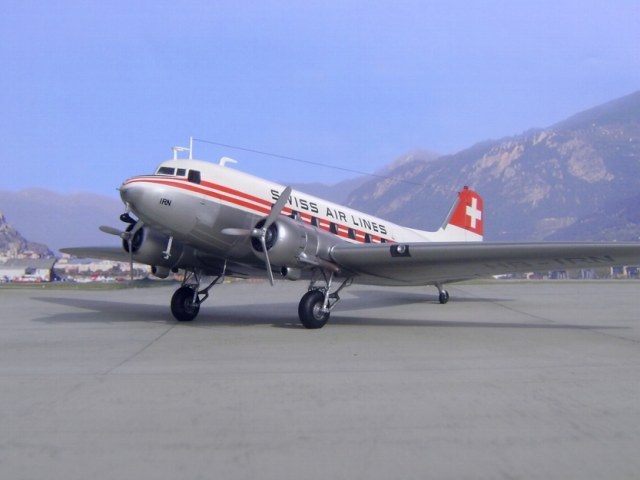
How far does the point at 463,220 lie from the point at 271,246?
41.2 ft

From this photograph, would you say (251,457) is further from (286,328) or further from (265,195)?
(265,195)

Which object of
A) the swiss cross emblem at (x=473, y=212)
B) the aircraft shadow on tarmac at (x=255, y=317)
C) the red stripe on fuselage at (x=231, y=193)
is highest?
the swiss cross emblem at (x=473, y=212)

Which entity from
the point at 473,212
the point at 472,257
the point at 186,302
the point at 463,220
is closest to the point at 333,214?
the point at 472,257

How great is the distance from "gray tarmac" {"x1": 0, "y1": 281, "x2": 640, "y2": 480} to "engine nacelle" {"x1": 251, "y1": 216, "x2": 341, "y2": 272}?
1.50 m

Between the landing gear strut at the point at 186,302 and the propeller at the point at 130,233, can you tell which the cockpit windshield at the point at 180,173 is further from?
the landing gear strut at the point at 186,302

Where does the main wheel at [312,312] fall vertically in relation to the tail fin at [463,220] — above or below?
below

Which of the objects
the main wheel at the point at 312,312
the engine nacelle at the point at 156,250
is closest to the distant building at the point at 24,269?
the engine nacelle at the point at 156,250

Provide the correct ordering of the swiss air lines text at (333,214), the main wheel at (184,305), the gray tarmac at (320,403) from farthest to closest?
1. the swiss air lines text at (333,214)
2. the main wheel at (184,305)
3. the gray tarmac at (320,403)

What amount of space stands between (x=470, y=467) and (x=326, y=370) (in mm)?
3904

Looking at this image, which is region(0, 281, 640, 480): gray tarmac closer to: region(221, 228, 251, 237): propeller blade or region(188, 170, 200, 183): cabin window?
region(221, 228, 251, 237): propeller blade

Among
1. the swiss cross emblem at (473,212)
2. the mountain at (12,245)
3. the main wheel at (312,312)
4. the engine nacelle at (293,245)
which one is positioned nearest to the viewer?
the engine nacelle at (293,245)

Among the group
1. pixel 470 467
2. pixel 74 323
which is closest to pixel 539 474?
pixel 470 467

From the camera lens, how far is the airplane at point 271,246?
41.6 ft

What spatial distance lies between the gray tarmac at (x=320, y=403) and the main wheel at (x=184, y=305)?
1.85 m
